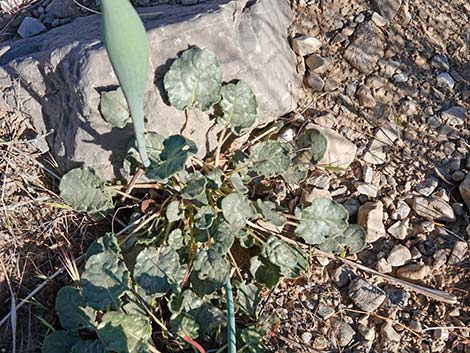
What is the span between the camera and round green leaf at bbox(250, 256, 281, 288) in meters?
1.85

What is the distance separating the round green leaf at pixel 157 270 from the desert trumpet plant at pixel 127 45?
1.46ft

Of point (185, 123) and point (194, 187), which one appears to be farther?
point (185, 123)

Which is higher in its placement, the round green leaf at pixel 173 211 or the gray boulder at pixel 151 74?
the gray boulder at pixel 151 74

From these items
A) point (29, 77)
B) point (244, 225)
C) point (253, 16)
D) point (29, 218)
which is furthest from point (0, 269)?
point (253, 16)

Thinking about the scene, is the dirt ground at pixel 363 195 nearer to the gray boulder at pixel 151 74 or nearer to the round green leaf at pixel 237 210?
the gray boulder at pixel 151 74

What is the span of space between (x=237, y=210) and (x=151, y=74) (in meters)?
0.45

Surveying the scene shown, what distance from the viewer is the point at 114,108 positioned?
5.99 ft

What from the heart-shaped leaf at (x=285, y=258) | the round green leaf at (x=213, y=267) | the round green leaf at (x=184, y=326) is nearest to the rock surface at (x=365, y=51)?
the heart-shaped leaf at (x=285, y=258)

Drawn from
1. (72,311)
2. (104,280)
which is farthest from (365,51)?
(72,311)

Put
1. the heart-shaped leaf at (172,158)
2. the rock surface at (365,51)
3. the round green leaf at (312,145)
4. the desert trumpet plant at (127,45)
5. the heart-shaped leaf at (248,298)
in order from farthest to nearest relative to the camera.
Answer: the rock surface at (365,51)
the round green leaf at (312,145)
the heart-shaped leaf at (248,298)
the heart-shaped leaf at (172,158)
the desert trumpet plant at (127,45)

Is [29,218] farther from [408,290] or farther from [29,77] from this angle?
[408,290]

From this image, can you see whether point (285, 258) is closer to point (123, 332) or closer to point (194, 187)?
point (194, 187)

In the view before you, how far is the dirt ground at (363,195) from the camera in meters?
1.84

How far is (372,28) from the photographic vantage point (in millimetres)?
2178
